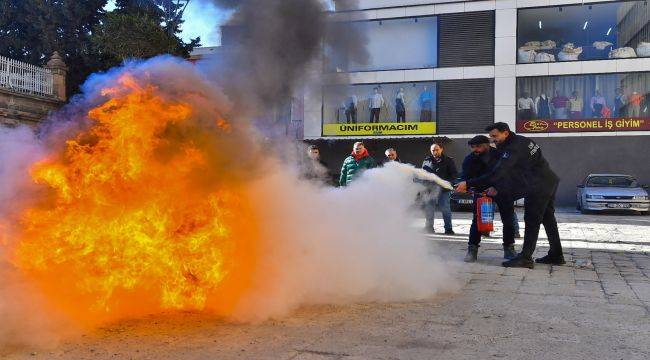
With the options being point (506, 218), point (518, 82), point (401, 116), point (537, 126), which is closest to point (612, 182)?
point (537, 126)

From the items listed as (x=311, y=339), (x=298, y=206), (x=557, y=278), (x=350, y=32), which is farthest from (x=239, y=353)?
(x=557, y=278)

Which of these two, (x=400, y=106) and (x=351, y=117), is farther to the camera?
(x=400, y=106)

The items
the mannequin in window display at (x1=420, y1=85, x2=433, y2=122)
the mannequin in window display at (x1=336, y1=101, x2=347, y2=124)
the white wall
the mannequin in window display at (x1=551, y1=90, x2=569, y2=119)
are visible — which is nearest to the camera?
the mannequin in window display at (x1=336, y1=101, x2=347, y2=124)

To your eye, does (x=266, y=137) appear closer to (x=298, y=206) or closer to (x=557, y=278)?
(x=298, y=206)

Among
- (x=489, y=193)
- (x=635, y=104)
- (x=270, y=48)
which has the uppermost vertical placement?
(x=635, y=104)

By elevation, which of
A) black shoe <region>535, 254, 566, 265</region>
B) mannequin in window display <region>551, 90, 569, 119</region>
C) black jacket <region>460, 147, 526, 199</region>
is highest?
mannequin in window display <region>551, 90, 569, 119</region>

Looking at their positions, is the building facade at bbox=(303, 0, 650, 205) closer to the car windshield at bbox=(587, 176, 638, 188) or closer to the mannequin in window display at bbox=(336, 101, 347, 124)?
the mannequin in window display at bbox=(336, 101, 347, 124)

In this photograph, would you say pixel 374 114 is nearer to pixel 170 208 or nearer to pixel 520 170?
pixel 520 170

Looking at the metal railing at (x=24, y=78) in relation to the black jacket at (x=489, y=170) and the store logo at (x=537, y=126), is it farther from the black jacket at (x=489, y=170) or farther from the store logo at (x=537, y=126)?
the store logo at (x=537, y=126)

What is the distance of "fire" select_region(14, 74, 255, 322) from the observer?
3.68 metres

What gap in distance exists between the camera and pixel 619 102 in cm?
2295

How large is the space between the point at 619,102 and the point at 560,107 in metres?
2.29

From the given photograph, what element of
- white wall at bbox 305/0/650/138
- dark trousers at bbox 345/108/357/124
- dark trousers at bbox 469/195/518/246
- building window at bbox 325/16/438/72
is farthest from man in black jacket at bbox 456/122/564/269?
dark trousers at bbox 345/108/357/124

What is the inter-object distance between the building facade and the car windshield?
424cm
